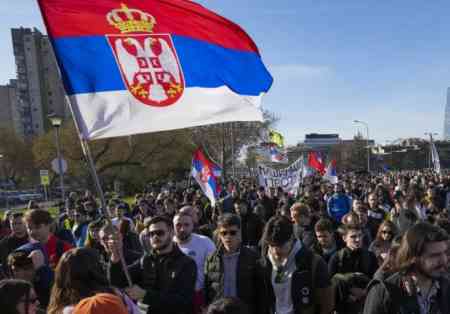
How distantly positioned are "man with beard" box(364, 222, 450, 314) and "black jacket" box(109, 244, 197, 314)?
1425mm

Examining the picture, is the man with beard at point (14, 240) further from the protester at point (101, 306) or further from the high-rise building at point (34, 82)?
the high-rise building at point (34, 82)

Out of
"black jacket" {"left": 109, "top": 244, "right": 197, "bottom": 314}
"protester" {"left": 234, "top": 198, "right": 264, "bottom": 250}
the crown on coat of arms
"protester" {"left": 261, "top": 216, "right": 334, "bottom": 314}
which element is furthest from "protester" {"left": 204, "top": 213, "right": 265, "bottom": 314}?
"protester" {"left": 234, "top": 198, "right": 264, "bottom": 250}

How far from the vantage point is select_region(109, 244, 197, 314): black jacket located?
3035 mm

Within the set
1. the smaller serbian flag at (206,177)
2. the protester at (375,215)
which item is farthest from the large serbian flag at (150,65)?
the smaller serbian flag at (206,177)

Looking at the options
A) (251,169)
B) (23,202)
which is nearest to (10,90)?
(23,202)

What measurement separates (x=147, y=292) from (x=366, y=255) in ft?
7.63

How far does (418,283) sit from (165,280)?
73.2 inches

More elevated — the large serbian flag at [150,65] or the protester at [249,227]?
the large serbian flag at [150,65]

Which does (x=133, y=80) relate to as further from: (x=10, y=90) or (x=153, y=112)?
(x=10, y=90)

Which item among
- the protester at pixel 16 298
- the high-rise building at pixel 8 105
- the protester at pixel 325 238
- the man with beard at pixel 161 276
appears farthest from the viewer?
the high-rise building at pixel 8 105

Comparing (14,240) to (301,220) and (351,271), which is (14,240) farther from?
(351,271)

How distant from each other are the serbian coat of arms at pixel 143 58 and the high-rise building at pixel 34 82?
84087 millimetres

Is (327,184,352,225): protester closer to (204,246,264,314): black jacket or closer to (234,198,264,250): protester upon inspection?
(234,198,264,250): protester

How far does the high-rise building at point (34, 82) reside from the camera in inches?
3226
